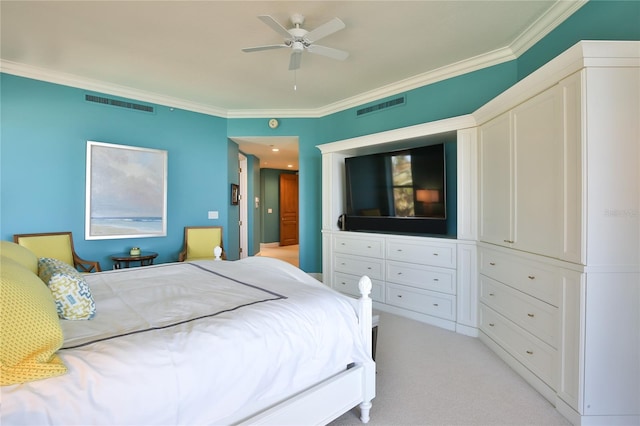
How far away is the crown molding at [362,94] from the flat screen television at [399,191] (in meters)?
0.98

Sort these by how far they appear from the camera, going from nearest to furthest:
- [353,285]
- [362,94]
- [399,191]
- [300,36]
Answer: [300,36], [399,191], [353,285], [362,94]

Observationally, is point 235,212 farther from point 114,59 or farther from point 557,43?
point 557,43

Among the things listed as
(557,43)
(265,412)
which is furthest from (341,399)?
(557,43)

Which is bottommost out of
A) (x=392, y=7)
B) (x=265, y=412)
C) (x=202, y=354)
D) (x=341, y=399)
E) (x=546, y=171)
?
(x=341, y=399)

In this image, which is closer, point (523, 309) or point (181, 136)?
point (523, 309)

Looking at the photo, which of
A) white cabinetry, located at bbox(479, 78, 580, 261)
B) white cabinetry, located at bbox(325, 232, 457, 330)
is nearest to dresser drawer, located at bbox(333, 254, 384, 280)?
white cabinetry, located at bbox(325, 232, 457, 330)

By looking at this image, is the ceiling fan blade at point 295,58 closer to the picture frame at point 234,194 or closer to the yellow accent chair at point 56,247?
the picture frame at point 234,194

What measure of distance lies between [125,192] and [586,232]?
4756 millimetres

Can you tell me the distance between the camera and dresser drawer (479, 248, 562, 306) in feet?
6.54

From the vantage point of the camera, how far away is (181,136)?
4.65 metres

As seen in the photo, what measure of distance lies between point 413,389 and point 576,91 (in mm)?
2139

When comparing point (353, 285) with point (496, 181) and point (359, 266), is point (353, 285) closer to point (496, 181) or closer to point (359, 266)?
point (359, 266)

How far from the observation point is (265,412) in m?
1.30

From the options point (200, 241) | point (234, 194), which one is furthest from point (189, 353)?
point (234, 194)
